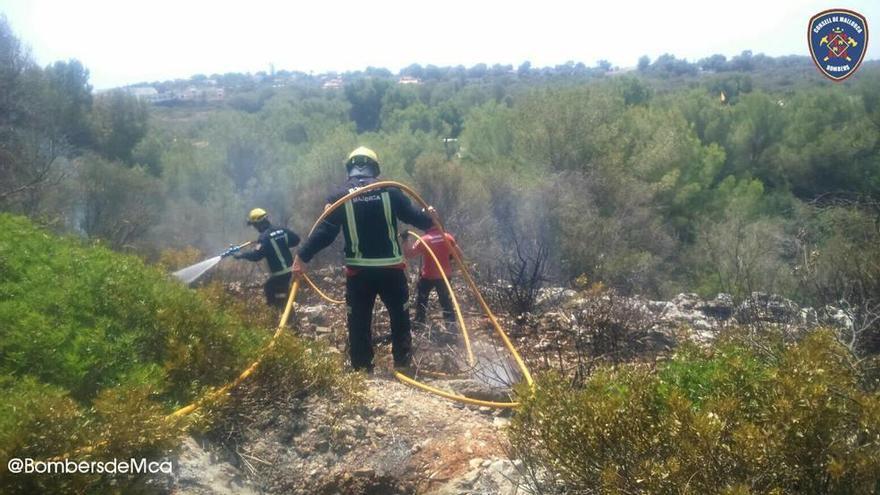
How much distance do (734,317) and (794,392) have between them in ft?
15.9

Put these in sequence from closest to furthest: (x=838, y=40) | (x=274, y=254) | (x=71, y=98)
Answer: (x=838, y=40) → (x=274, y=254) → (x=71, y=98)

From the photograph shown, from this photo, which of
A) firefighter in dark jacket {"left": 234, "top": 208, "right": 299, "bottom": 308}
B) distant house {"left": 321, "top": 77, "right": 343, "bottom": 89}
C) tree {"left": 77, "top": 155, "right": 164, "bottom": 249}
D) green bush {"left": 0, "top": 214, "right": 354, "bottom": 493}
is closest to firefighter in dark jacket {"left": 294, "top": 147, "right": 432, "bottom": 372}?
green bush {"left": 0, "top": 214, "right": 354, "bottom": 493}

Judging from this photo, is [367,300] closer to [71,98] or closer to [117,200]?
[117,200]

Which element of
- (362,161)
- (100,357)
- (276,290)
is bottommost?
(276,290)

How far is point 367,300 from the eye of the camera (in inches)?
209

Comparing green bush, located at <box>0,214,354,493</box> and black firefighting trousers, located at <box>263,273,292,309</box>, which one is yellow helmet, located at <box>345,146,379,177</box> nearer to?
green bush, located at <box>0,214,354,493</box>

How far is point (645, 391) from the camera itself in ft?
8.96

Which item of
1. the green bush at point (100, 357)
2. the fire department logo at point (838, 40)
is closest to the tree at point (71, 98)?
the green bush at point (100, 357)

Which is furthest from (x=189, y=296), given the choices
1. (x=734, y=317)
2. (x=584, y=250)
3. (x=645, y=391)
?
(x=584, y=250)

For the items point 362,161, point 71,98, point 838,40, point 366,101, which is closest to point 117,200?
point 71,98

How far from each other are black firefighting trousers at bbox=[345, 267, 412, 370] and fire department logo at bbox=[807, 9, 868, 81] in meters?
Result: 3.99

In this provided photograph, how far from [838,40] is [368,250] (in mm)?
4283

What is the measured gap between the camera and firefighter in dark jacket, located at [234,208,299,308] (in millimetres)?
7445

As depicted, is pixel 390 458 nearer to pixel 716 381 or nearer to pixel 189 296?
pixel 189 296
